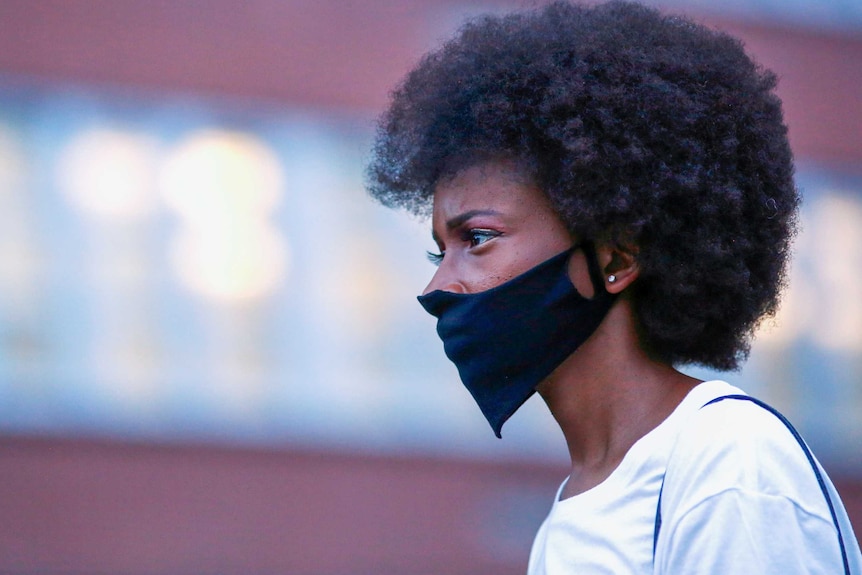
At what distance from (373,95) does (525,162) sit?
5981 mm

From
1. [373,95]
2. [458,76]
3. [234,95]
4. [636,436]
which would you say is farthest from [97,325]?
[636,436]

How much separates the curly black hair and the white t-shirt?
1.15 ft

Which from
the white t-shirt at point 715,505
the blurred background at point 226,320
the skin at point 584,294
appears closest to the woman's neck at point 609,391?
the skin at point 584,294

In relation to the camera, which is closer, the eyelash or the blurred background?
the eyelash

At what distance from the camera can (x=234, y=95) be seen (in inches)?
322

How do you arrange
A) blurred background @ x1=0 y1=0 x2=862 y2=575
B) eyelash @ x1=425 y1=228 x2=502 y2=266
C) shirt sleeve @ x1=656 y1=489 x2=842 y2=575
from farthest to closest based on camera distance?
blurred background @ x1=0 y1=0 x2=862 y2=575 < eyelash @ x1=425 y1=228 x2=502 y2=266 < shirt sleeve @ x1=656 y1=489 x2=842 y2=575

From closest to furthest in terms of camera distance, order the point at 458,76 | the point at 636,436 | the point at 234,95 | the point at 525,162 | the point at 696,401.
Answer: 1. the point at 696,401
2. the point at 636,436
3. the point at 525,162
4. the point at 458,76
5. the point at 234,95

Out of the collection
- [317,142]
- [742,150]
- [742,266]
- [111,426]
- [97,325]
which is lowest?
[742,266]

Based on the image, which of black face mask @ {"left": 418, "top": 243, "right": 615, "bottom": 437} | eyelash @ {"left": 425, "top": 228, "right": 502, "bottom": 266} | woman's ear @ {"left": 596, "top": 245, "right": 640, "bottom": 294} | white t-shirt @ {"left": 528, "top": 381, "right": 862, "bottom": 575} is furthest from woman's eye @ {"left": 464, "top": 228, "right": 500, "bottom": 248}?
white t-shirt @ {"left": 528, "top": 381, "right": 862, "bottom": 575}

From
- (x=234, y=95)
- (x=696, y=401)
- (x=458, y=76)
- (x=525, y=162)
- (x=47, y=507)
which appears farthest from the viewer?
(x=234, y=95)

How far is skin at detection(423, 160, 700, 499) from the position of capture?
251 centimetres

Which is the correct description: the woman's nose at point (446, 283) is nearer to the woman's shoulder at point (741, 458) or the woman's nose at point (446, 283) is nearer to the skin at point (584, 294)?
the skin at point (584, 294)

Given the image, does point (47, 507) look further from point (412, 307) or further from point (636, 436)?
point (636, 436)

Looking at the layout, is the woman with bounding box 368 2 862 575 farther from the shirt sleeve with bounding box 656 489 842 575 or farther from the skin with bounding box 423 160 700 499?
the shirt sleeve with bounding box 656 489 842 575
